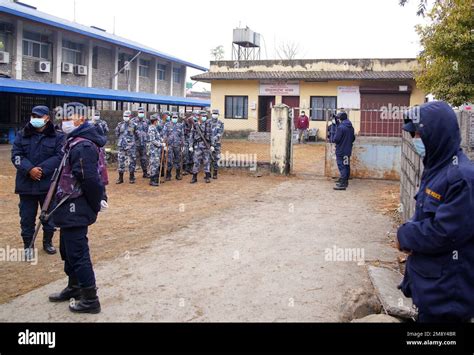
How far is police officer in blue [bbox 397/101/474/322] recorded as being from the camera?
94.0 inches

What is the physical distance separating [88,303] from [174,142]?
9.18 meters

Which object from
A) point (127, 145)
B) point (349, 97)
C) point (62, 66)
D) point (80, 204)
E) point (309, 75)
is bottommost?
point (80, 204)

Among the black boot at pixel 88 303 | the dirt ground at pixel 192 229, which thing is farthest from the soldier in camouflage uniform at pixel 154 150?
the black boot at pixel 88 303

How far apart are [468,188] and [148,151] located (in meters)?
10.3

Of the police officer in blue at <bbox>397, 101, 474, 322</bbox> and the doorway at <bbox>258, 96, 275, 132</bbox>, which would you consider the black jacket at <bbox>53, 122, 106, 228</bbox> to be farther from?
the doorway at <bbox>258, 96, 275, 132</bbox>

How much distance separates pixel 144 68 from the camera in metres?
33.3

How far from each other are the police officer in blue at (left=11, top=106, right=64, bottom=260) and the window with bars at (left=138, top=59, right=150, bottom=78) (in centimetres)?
2780

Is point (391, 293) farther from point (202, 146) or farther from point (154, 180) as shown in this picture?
point (202, 146)

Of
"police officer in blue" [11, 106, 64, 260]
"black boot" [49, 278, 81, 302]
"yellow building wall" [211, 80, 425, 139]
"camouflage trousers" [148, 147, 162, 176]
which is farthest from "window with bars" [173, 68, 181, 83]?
"black boot" [49, 278, 81, 302]

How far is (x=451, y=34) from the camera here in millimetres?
11062

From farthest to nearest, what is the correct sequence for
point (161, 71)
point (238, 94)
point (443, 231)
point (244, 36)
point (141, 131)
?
point (161, 71), point (244, 36), point (238, 94), point (141, 131), point (443, 231)

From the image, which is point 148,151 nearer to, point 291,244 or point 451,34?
point 291,244

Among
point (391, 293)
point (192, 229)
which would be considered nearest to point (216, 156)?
point (192, 229)
